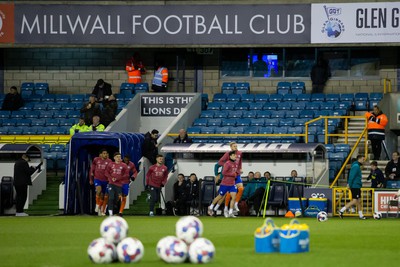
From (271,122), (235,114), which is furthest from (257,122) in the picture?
(235,114)

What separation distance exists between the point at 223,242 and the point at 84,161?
1374cm

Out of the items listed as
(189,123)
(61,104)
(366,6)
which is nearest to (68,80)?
(61,104)

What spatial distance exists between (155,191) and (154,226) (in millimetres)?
6642

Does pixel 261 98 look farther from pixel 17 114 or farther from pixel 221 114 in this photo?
pixel 17 114

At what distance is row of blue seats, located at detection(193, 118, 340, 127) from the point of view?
36.1 meters

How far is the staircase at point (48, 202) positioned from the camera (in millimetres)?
31406

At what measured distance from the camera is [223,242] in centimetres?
1822

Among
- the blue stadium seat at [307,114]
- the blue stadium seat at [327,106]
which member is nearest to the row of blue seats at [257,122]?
the blue stadium seat at [307,114]

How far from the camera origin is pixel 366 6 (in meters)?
38.0

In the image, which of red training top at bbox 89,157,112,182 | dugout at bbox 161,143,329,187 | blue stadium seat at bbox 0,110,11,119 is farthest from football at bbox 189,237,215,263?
blue stadium seat at bbox 0,110,11,119

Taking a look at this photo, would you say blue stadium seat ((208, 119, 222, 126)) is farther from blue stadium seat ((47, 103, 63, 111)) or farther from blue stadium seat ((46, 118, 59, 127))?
blue stadium seat ((47, 103, 63, 111))

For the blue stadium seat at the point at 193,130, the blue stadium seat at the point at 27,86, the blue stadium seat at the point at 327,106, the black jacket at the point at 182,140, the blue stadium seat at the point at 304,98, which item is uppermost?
the blue stadium seat at the point at 27,86

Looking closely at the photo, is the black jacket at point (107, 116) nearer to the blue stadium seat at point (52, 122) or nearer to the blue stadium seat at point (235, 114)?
the blue stadium seat at point (52, 122)

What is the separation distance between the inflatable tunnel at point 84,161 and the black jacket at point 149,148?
3.26 feet
